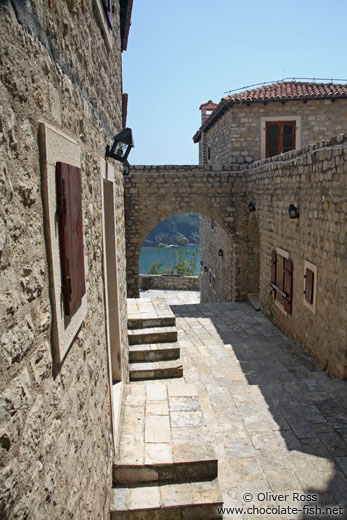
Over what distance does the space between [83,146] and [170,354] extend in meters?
4.10

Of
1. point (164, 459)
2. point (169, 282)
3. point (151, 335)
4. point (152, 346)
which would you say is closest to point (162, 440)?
point (164, 459)

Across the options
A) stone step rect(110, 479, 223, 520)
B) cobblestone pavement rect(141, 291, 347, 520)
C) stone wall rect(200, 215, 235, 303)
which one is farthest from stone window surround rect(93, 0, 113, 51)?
stone wall rect(200, 215, 235, 303)

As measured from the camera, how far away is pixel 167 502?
3.40 m

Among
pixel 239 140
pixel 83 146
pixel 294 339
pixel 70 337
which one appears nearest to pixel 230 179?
pixel 239 140

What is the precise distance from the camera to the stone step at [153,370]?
5.57 m

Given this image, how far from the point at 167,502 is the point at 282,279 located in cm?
611

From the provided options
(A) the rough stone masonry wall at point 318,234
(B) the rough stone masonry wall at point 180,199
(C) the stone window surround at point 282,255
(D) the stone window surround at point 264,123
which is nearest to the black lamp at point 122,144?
(A) the rough stone masonry wall at point 318,234

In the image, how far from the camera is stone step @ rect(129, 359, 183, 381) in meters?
5.57

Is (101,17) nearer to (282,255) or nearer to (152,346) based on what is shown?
(152,346)

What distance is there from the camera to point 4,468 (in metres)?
1.09

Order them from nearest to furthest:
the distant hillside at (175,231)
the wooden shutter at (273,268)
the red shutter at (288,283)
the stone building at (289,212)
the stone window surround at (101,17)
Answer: the stone window surround at (101,17)
the stone building at (289,212)
the red shutter at (288,283)
the wooden shutter at (273,268)
the distant hillside at (175,231)

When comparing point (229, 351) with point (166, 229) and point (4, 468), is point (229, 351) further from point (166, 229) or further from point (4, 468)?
point (166, 229)

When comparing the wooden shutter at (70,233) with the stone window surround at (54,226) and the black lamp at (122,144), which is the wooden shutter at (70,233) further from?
the black lamp at (122,144)

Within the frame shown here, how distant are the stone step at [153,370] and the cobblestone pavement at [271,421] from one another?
44 centimetres
